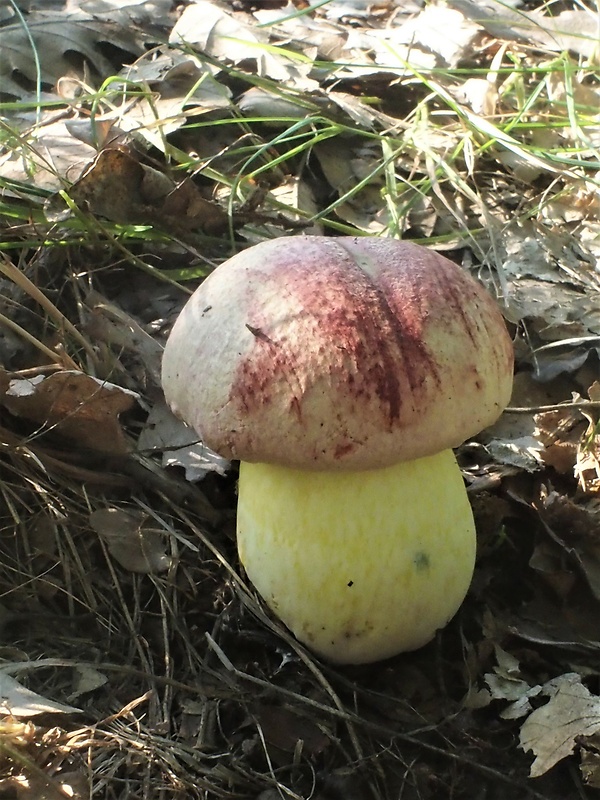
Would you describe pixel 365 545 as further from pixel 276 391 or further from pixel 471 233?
pixel 471 233

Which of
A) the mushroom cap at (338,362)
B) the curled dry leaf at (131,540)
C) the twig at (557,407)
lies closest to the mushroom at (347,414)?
the mushroom cap at (338,362)

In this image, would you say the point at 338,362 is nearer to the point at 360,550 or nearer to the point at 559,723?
the point at 360,550

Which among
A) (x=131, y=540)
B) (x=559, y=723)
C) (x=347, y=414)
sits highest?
(x=347, y=414)

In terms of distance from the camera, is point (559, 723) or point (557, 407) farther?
point (557, 407)

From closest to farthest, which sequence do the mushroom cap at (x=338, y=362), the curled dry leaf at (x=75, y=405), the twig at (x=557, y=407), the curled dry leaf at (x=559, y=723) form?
the mushroom cap at (x=338, y=362) → the curled dry leaf at (x=559, y=723) → the curled dry leaf at (x=75, y=405) → the twig at (x=557, y=407)

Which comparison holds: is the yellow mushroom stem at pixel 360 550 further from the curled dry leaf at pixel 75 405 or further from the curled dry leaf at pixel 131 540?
the curled dry leaf at pixel 75 405

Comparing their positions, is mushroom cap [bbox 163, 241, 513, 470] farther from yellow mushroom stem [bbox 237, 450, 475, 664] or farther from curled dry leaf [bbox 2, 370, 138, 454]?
curled dry leaf [bbox 2, 370, 138, 454]

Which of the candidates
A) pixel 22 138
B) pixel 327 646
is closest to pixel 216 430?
pixel 327 646

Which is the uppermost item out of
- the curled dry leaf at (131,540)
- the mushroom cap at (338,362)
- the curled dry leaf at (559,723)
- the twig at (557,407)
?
the mushroom cap at (338,362)

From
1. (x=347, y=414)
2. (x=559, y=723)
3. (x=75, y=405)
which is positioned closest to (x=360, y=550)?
(x=347, y=414)
